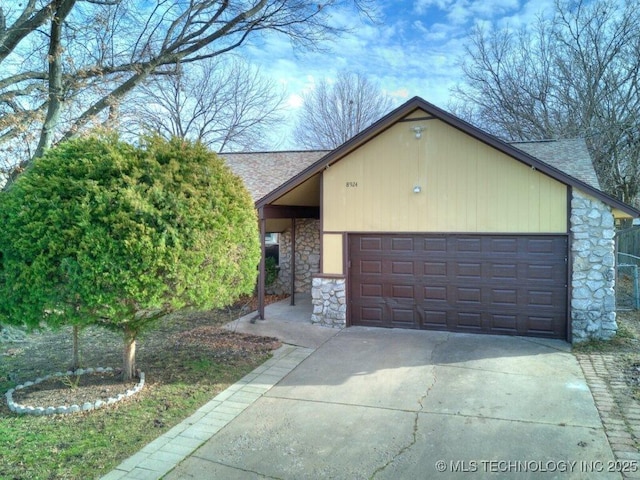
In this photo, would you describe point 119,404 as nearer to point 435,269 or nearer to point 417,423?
point 417,423

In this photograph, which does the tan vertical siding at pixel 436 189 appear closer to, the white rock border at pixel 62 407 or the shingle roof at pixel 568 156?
the shingle roof at pixel 568 156

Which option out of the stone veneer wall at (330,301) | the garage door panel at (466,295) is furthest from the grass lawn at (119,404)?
the garage door panel at (466,295)

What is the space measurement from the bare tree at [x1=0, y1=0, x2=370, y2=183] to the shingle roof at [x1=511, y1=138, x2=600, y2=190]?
600cm

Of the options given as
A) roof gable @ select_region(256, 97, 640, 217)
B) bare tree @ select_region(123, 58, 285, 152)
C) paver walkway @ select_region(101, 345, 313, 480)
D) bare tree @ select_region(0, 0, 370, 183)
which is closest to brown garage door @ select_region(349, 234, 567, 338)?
roof gable @ select_region(256, 97, 640, 217)

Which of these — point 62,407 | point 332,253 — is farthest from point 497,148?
point 62,407

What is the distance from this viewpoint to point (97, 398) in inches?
215

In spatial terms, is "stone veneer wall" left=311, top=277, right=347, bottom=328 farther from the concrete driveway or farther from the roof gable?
the roof gable

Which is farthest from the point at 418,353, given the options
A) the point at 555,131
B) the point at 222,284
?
the point at 555,131

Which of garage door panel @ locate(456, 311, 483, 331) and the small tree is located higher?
the small tree

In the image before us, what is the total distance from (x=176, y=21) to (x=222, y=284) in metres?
8.78

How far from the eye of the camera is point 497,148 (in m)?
8.16

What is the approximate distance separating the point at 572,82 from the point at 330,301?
17902mm

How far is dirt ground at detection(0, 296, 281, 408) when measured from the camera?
5.67 m

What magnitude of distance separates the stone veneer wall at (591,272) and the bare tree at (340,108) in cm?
2198
